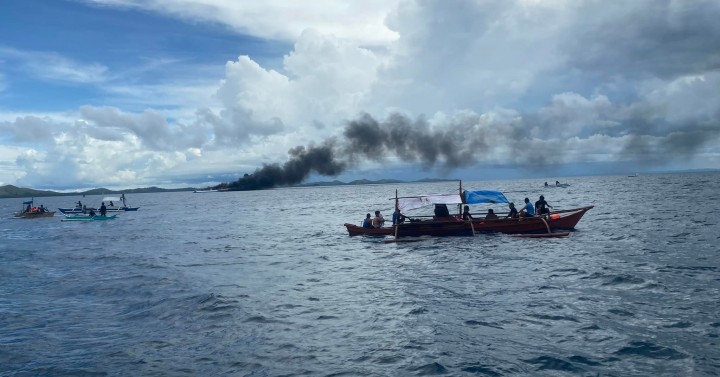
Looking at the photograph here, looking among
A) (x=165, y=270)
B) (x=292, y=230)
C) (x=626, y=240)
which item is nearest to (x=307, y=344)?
(x=165, y=270)

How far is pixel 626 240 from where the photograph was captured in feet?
119

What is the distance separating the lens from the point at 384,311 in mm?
19609

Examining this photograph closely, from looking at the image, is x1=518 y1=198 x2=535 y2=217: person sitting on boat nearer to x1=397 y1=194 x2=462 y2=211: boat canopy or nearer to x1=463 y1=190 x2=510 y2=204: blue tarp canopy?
x1=463 y1=190 x2=510 y2=204: blue tarp canopy

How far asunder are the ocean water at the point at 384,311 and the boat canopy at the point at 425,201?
204 inches

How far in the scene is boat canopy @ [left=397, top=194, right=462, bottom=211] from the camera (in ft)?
137

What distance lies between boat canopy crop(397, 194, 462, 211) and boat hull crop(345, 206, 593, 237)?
5.24 ft

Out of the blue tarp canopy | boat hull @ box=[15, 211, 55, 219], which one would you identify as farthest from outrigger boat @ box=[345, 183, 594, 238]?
boat hull @ box=[15, 211, 55, 219]

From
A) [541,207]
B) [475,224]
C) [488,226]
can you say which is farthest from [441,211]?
[541,207]

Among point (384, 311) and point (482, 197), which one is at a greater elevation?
point (482, 197)

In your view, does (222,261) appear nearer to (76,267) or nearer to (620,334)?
(76,267)

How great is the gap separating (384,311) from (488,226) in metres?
24.3

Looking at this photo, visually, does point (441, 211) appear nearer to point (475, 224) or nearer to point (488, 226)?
point (475, 224)

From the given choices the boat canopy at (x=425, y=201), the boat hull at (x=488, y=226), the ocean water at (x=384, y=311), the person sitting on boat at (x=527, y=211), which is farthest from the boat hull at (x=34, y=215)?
the person sitting on boat at (x=527, y=211)

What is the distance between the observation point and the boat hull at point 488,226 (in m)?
40.7
